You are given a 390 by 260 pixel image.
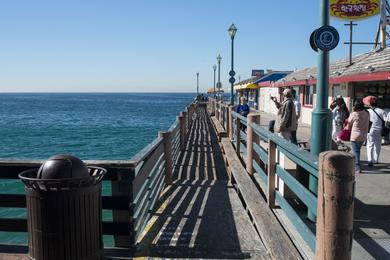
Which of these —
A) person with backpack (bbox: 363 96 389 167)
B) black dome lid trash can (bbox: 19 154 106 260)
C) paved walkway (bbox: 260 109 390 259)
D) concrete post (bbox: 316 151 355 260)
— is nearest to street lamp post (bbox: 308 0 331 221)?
paved walkway (bbox: 260 109 390 259)

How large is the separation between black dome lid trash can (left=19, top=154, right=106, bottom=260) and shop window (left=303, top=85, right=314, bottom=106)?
19.7m

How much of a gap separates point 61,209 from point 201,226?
2.21 metres

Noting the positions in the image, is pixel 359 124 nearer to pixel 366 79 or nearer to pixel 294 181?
pixel 294 181

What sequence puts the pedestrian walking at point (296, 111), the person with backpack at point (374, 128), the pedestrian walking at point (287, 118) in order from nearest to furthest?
the person with backpack at point (374, 128) → the pedestrian walking at point (287, 118) → the pedestrian walking at point (296, 111)

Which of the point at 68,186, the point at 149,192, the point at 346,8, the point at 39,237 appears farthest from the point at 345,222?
the point at 346,8

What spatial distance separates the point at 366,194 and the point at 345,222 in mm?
4048

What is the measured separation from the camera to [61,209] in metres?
3.51

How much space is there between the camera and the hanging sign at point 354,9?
14844mm

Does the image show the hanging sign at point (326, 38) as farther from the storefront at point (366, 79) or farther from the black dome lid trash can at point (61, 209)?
the storefront at point (366, 79)

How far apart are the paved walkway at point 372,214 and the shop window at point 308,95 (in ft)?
44.6

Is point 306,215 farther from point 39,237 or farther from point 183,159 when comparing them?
point 183,159

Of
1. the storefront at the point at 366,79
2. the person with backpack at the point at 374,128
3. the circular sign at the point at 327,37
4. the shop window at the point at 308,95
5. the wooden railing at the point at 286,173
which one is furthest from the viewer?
the shop window at the point at 308,95

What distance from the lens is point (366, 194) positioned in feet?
22.2

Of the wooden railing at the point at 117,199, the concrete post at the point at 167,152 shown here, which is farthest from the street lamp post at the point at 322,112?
the concrete post at the point at 167,152
